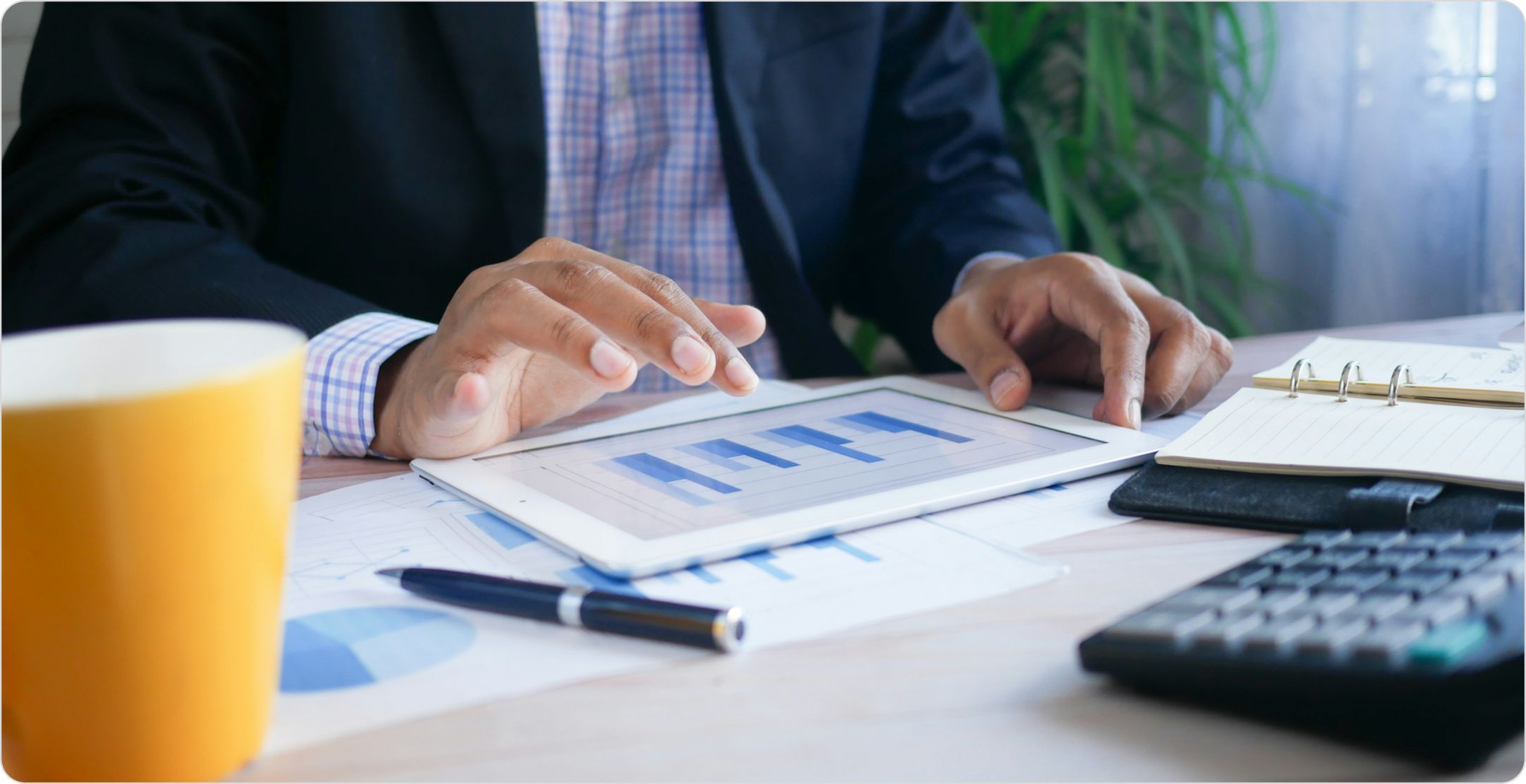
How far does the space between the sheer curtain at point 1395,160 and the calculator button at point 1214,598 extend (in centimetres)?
128

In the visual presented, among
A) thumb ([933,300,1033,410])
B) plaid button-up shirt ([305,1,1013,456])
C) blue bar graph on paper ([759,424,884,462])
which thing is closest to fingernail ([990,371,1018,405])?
thumb ([933,300,1033,410])

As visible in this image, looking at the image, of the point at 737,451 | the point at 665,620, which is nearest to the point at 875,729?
the point at 665,620

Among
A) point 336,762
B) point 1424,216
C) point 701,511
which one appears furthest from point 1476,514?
point 1424,216

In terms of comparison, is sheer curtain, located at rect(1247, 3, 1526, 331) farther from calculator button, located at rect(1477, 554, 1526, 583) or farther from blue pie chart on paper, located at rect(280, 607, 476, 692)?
blue pie chart on paper, located at rect(280, 607, 476, 692)

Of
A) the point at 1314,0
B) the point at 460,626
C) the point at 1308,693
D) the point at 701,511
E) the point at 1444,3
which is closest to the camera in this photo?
the point at 1308,693

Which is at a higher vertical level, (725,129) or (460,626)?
(725,129)

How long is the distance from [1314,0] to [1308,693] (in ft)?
5.04

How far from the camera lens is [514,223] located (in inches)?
39.4

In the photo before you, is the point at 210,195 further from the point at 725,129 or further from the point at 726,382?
the point at 726,382

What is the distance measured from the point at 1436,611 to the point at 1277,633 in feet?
0.14

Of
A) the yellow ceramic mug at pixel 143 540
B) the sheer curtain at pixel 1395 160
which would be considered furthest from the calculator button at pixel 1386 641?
the sheer curtain at pixel 1395 160

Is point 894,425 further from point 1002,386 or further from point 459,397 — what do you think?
point 459,397

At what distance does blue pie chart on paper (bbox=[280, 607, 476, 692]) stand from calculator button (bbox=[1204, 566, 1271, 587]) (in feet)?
0.82

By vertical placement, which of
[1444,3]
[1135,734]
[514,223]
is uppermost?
[1444,3]
